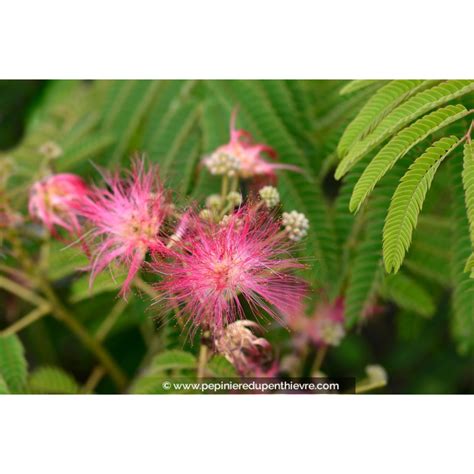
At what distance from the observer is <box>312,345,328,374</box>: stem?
2.28m

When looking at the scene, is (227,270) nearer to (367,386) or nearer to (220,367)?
(220,367)

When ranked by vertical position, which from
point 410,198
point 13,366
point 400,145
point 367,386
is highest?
point 400,145

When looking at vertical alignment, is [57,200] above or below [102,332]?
above

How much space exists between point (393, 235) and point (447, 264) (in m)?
0.85

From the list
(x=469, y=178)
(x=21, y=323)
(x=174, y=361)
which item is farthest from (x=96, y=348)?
(x=469, y=178)

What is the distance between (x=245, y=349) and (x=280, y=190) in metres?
0.51

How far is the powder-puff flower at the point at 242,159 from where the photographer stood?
1984 mm

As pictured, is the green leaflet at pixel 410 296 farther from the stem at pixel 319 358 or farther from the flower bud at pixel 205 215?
the flower bud at pixel 205 215

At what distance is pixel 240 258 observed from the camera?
5.80 ft

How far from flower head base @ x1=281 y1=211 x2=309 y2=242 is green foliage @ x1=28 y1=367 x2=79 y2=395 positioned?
1.04 meters

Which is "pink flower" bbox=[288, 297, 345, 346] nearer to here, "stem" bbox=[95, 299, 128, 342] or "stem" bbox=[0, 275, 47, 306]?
"stem" bbox=[95, 299, 128, 342]

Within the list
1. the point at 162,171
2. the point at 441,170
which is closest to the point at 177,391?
the point at 162,171

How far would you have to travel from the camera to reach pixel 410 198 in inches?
64.4

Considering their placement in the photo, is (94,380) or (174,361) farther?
(94,380)
